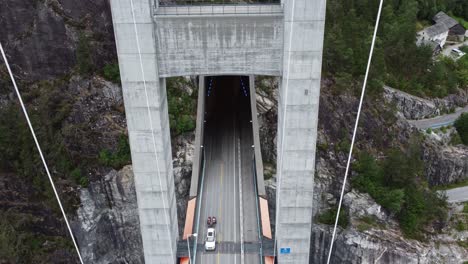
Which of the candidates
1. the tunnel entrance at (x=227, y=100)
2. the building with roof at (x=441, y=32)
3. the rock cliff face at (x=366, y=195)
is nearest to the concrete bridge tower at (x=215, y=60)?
the rock cliff face at (x=366, y=195)

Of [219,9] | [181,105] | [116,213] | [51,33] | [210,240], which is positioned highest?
[219,9]

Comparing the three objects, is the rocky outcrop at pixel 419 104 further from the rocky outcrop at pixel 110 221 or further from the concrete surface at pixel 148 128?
the concrete surface at pixel 148 128

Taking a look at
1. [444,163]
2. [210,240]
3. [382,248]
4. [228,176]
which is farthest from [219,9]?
[444,163]

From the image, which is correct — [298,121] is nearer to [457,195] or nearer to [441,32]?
[457,195]

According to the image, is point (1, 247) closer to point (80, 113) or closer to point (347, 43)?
point (80, 113)

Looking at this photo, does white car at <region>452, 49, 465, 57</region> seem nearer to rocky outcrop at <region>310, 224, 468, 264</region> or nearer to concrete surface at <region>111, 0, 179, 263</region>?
rocky outcrop at <region>310, 224, 468, 264</region>

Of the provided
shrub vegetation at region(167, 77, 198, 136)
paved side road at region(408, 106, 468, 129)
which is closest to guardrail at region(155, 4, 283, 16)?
shrub vegetation at region(167, 77, 198, 136)
